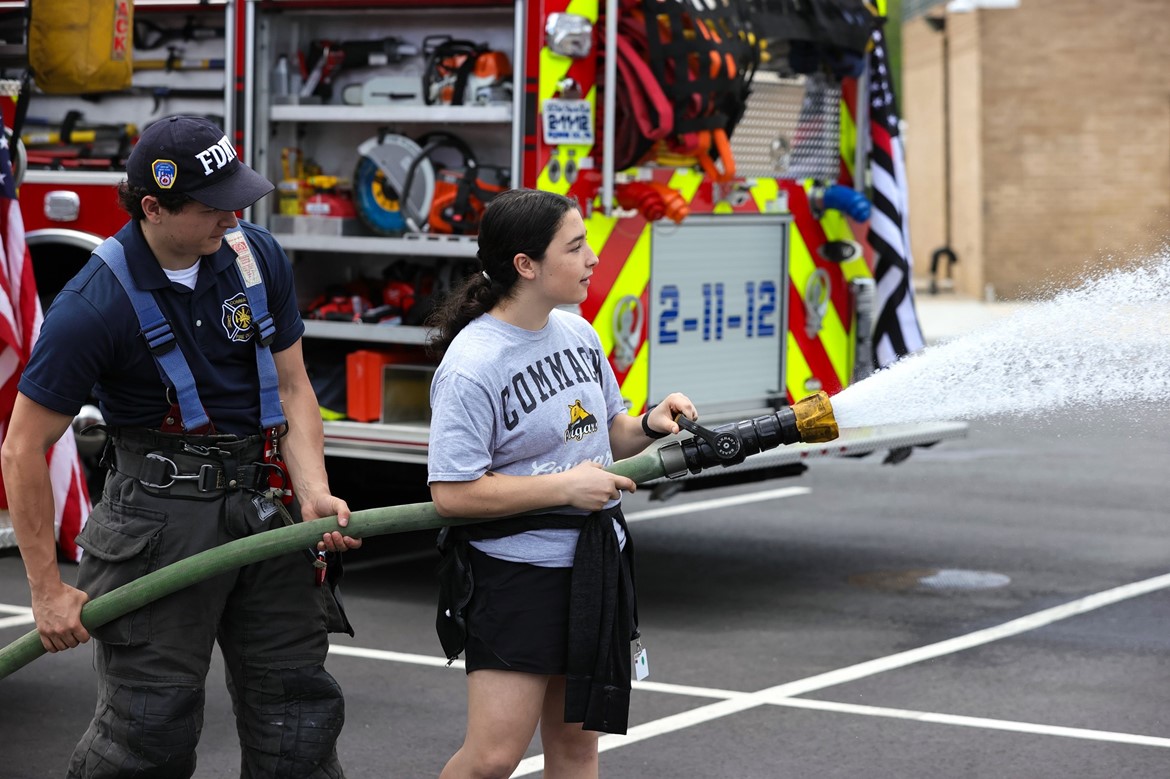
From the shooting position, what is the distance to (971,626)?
24.8ft

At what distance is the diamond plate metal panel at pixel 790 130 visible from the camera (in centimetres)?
870

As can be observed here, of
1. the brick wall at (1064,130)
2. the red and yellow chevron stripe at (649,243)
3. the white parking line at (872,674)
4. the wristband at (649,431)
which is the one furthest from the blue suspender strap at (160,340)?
the brick wall at (1064,130)

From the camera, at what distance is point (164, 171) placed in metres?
3.98

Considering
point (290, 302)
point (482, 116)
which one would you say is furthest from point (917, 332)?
point (290, 302)

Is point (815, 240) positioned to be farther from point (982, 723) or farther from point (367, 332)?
point (982, 723)

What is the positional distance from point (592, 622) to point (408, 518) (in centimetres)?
49

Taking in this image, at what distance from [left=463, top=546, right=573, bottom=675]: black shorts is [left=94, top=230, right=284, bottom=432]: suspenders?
72 centimetres

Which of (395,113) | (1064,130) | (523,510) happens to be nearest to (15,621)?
(395,113)

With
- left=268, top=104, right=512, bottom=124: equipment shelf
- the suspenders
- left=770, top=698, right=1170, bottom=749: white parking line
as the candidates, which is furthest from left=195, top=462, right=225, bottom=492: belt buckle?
left=268, top=104, right=512, bottom=124: equipment shelf

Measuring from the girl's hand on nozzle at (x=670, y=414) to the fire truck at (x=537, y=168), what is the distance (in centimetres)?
344

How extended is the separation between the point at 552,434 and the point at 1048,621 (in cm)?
433

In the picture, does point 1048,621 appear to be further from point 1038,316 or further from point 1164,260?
point 1038,316

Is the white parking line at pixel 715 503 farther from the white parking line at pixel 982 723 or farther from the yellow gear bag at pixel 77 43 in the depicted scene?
the yellow gear bag at pixel 77 43

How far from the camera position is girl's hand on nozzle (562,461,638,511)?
3852 mm
